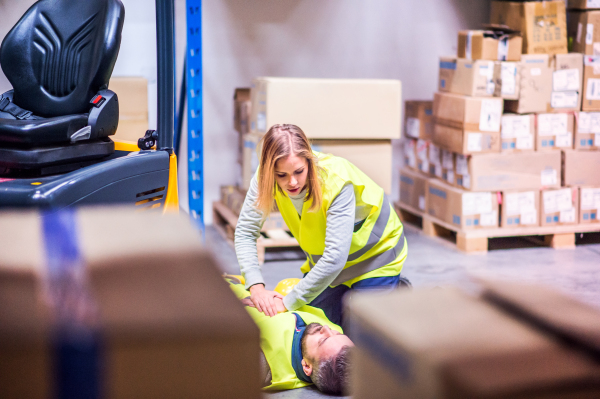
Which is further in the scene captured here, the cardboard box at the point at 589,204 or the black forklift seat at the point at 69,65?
the cardboard box at the point at 589,204

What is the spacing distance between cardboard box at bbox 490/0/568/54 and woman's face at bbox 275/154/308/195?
356 centimetres

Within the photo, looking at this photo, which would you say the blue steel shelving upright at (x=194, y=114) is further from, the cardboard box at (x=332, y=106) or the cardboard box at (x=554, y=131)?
the cardboard box at (x=554, y=131)

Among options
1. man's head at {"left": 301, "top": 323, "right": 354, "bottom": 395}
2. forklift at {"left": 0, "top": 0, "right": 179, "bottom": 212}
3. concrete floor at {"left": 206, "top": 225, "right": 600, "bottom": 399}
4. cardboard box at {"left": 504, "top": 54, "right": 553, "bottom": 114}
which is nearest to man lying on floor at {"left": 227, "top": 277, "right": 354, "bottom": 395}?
man's head at {"left": 301, "top": 323, "right": 354, "bottom": 395}

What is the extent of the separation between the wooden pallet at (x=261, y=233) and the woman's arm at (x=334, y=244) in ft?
7.15

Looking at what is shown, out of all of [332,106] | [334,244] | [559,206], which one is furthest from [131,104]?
[559,206]

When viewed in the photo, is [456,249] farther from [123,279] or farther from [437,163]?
[123,279]

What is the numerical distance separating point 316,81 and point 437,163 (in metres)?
1.57

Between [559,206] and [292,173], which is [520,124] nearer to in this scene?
[559,206]

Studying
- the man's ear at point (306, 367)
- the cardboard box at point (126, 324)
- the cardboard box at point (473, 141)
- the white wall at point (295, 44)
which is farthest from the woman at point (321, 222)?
the white wall at point (295, 44)

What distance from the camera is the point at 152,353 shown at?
66cm

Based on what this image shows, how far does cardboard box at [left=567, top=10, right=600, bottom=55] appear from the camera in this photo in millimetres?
5703

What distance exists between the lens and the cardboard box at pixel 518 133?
17.7 ft

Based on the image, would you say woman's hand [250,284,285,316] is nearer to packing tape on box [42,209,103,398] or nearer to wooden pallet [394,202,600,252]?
→ packing tape on box [42,209,103,398]

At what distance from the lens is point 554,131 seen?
5531 millimetres
